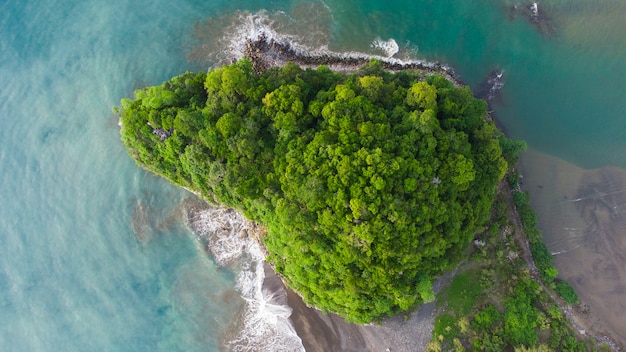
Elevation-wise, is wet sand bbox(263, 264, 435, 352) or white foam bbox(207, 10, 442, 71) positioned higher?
white foam bbox(207, 10, 442, 71)

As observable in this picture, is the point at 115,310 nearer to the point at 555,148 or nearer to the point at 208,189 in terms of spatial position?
the point at 208,189

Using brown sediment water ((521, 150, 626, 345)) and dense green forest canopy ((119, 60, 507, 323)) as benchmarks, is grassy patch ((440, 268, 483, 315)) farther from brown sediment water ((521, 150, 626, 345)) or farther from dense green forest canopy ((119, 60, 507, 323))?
brown sediment water ((521, 150, 626, 345))

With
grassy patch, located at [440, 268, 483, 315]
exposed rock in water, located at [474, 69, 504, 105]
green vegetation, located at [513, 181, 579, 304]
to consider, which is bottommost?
grassy patch, located at [440, 268, 483, 315]

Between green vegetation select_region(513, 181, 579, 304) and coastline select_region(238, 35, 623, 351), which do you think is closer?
coastline select_region(238, 35, 623, 351)

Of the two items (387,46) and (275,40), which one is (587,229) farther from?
(275,40)

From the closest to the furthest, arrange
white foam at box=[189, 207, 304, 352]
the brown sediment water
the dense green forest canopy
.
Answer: the dense green forest canopy
the brown sediment water
white foam at box=[189, 207, 304, 352]

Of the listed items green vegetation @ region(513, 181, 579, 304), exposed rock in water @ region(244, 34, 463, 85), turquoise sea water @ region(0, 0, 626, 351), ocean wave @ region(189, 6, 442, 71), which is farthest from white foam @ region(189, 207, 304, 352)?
green vegetation @ region(513, 181, 579, 304)

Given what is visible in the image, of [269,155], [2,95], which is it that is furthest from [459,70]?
[2,95]
